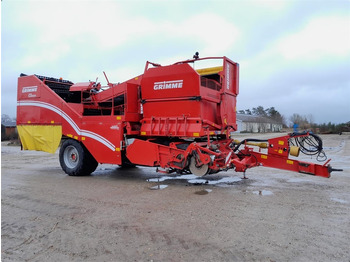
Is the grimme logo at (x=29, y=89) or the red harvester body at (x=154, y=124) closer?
the red harvester body at (x=154, y=124)

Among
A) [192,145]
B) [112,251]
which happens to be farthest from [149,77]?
[112,251]

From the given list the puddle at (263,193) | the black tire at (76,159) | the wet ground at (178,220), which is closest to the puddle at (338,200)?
the wet ground at (178,220)

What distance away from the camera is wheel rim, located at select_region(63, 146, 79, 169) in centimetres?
860

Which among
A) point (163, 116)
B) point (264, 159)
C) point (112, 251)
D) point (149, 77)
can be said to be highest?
point (149, 77)

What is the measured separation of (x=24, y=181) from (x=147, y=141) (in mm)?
3596

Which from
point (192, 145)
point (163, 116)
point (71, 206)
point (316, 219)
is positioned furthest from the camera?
point (163, 116)

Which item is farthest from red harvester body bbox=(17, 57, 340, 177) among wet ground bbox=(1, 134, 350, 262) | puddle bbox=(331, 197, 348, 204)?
wet ground bbox=(1, 134, 350, 262)

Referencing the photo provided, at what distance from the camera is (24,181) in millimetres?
7820

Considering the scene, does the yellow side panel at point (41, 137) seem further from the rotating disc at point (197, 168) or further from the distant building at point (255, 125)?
the distant building at point (255, 125)

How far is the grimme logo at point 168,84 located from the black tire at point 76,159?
294 cm

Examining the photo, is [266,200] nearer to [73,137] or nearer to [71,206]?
[71,206]

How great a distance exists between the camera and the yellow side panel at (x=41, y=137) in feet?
28.6

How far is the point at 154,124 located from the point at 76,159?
9.55 ft

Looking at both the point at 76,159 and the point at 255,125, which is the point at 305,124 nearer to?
the point at 255,125
